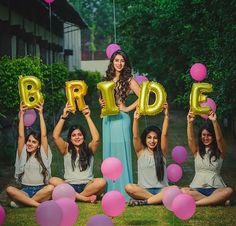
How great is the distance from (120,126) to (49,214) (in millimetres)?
3181

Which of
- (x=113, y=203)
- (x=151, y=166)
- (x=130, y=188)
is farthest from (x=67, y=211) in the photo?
(x=151, y=166)

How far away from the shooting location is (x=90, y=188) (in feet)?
27.0

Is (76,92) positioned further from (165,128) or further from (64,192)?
(64,192)

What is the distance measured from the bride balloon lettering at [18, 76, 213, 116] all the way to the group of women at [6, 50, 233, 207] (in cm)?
13

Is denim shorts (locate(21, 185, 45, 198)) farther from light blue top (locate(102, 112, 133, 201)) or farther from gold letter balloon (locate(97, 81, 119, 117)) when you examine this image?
gold letter balloon (locate(97, 81, 119, 117))

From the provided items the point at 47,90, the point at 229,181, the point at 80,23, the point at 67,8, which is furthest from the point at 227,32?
the point at 80,23

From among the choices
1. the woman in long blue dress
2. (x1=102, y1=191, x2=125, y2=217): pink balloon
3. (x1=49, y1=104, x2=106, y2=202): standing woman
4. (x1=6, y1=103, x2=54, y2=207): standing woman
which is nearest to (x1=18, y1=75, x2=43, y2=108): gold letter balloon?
(x1=6, y1=103, x2=54, y2=207): standing woman

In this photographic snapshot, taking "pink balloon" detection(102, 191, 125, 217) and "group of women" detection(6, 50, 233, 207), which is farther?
"group of women" detection(6, 50, 233, 207)

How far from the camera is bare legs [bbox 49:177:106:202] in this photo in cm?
818

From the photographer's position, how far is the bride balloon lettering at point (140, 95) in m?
7.73

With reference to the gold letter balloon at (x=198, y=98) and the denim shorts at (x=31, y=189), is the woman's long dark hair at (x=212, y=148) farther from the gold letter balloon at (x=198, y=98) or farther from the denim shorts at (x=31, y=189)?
the denim shorts at (x=31, y=189)

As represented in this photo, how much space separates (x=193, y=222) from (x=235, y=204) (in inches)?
47.6

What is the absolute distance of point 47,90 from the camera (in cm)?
1606

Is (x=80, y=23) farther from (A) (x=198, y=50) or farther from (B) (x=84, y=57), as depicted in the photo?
(B) (x=84, y=57)
